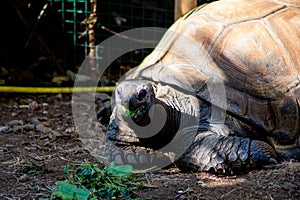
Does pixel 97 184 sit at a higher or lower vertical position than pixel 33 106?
higher

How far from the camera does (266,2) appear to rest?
424cm

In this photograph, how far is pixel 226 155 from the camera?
3.54m

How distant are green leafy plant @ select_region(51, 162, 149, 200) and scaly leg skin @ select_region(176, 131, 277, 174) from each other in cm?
42

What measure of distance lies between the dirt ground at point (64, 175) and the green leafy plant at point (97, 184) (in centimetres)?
8

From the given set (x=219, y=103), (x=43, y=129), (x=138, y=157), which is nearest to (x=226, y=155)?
(x=219, y=103)

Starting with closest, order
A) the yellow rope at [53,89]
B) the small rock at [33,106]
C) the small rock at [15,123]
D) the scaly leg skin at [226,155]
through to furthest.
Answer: the scaly leg skin at [226,155] < the small rock at [15,123] < the small rock at [33,106] < the yellow rope at [53,89]

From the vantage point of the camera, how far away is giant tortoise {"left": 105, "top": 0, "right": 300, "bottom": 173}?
361cm

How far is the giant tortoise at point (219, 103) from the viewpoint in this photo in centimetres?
361

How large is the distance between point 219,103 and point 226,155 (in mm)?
366

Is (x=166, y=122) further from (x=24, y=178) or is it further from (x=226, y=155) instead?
(x=24, y=178)

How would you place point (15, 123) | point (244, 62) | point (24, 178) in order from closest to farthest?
point (24, 178) < point (244, 62) < point (15, 123)

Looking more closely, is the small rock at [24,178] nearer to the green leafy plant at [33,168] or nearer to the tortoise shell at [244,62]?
the green leafy plant at [33,168]

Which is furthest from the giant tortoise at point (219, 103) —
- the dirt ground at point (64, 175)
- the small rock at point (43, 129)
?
the small rock at point (43, 129)

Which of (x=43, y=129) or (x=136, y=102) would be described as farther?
(x=43, y=129)
